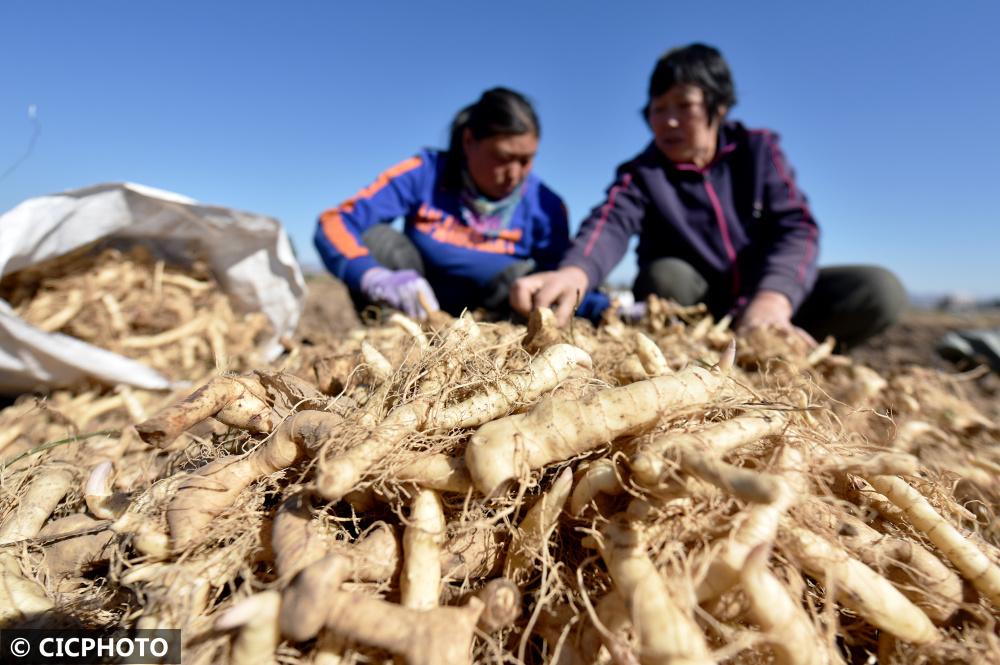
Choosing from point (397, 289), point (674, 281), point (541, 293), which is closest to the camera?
point (541, 293)

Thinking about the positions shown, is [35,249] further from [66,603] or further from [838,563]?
[838,563]

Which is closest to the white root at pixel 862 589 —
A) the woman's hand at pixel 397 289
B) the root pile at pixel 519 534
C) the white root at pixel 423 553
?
the root pile at pixel 519 534

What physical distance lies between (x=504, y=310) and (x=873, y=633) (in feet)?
8.16

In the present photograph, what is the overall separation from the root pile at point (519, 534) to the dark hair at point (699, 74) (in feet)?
6.89

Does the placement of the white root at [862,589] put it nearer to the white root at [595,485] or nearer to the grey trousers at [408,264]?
the white root at [595,485]

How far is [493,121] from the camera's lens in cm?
299

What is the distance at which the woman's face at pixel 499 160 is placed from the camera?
301 cm

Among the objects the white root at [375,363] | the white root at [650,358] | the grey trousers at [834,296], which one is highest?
the white root at [650,358]

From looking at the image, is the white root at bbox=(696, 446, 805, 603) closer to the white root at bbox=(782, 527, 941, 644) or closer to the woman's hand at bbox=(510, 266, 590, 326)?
the white root at bbox=(782, 527, 941, 644)

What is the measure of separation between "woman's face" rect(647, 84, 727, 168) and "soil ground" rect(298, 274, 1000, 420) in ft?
4.93

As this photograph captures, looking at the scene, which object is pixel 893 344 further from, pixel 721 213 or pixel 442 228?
pixel 442 228

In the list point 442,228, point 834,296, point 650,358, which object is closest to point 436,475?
point 650,358

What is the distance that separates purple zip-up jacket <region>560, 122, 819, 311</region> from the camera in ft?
9.81

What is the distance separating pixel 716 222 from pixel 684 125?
579 millimetres
